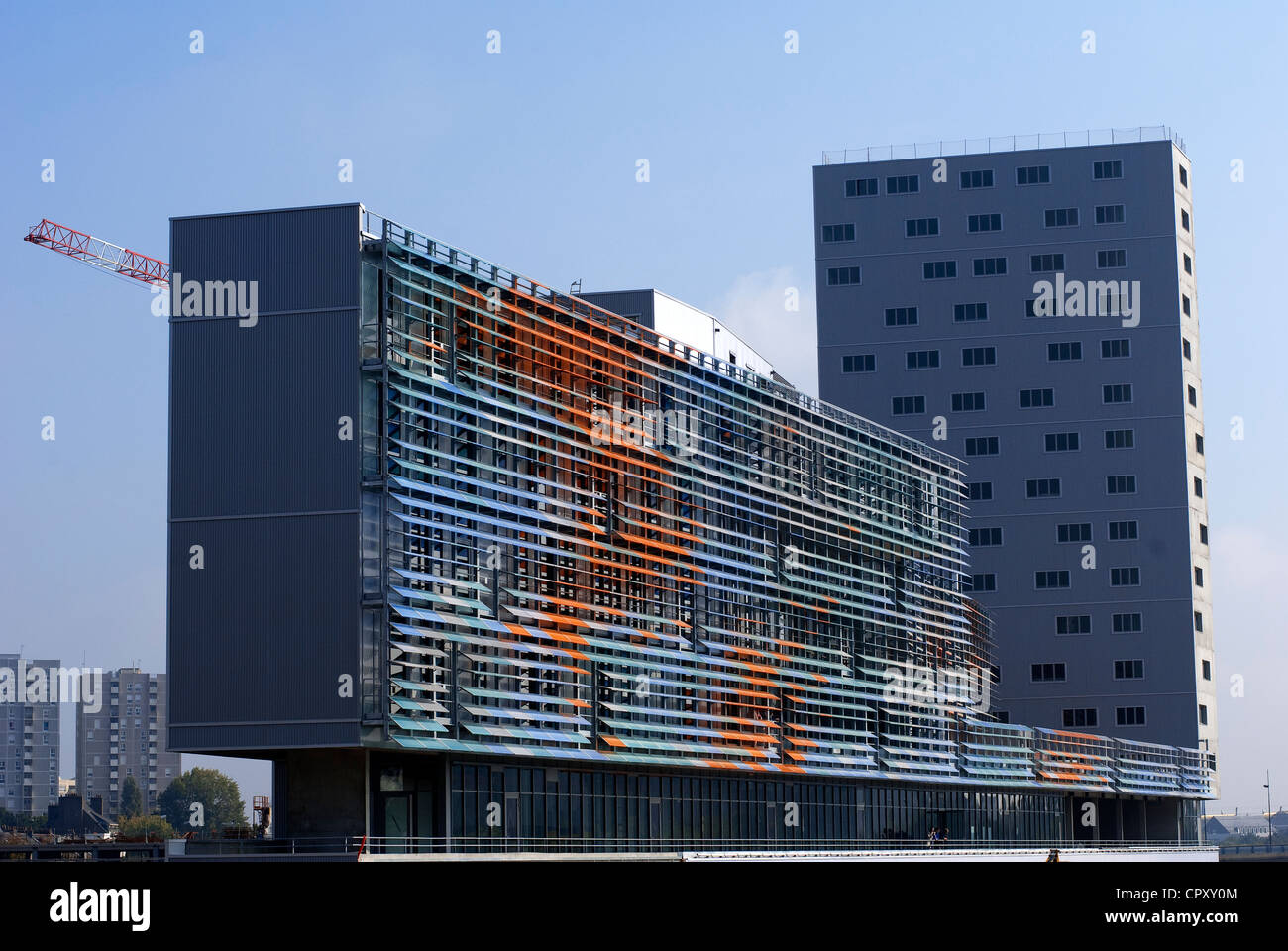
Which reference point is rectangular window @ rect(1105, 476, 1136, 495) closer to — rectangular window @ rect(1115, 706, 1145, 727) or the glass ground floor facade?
rectangular window @ rect(1115, 706, 1145, 727)

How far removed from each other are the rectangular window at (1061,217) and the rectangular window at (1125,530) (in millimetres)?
25538

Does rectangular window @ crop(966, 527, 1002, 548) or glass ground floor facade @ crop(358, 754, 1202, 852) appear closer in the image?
glass ground floor facade @ crop(358, 754, 1202, 852)

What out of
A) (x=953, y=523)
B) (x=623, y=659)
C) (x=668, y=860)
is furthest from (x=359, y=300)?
(x=953, y=523)

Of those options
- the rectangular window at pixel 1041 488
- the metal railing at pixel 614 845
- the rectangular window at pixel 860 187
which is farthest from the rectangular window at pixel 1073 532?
the metal railing at pixel 614 845

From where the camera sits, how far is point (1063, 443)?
498 ft

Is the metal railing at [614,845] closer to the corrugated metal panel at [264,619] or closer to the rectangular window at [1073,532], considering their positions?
the corrugated metal panel at [264,619]

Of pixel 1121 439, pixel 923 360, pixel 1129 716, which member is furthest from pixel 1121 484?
pixel 923 360

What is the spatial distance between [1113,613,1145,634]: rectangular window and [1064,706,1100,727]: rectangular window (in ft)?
22.4

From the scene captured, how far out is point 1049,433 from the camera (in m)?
152

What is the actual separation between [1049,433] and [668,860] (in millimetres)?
92013

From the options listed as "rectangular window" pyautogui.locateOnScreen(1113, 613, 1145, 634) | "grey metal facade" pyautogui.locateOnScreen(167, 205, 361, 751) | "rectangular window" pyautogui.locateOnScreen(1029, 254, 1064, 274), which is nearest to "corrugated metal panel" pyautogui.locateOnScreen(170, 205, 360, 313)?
"grey metal facade" pyautogui.locateOnScreen(167, 205, 361, 751)

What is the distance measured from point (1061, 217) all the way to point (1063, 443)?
19285 mm

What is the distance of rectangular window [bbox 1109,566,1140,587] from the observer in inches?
5856
